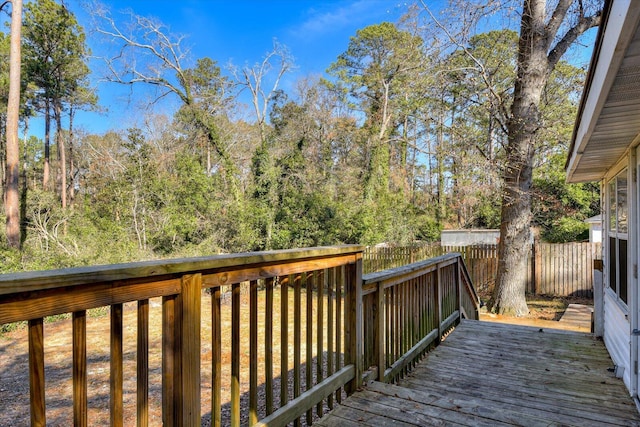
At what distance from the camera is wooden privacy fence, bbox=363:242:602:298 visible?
30.7ft

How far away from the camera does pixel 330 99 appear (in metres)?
19.2

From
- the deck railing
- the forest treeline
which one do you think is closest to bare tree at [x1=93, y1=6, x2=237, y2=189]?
the forest treeline

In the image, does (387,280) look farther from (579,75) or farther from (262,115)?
(262,115)

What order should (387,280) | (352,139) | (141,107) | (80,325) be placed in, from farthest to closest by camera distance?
(352,139), (141,107), (387,280), (80,325)

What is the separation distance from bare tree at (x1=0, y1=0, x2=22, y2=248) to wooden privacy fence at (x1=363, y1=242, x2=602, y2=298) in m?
11.2

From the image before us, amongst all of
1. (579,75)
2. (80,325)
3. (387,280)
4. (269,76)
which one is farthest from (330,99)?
(80,325)

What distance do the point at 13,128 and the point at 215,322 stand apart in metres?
12.8

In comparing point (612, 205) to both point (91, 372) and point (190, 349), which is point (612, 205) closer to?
point (190, 349)

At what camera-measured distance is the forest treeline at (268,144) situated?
8.30m

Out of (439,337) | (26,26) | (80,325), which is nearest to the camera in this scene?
(80,325)

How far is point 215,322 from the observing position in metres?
1.51

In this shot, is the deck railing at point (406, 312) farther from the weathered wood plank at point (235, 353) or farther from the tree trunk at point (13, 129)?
the tree trunk at point (13, 129)

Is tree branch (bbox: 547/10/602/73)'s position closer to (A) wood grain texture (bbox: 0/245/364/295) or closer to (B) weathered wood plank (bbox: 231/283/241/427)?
(A) wood grain texture (bbox: 0/245/364/295)

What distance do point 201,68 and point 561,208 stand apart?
17.2 m
